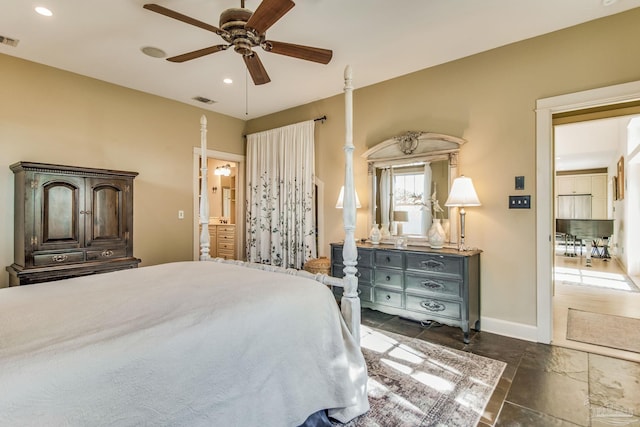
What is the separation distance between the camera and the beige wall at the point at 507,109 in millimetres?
2553

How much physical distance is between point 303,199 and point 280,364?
3.04 meters

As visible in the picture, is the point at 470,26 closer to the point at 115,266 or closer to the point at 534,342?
the point at 534,342

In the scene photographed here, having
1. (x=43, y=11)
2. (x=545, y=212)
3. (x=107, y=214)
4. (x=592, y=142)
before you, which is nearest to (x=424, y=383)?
(x=545, y=212)

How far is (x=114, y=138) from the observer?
370cm

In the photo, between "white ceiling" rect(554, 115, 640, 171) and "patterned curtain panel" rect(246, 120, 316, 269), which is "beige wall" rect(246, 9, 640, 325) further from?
"white ceiling" rect(554, 115, 640, 171)

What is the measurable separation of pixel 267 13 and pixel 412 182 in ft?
7.77

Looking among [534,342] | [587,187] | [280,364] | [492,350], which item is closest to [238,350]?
[280,364]

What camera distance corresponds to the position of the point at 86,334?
107 cm

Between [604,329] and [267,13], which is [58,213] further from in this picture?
[604,329]

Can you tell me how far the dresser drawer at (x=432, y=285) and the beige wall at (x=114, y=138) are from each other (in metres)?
3.03

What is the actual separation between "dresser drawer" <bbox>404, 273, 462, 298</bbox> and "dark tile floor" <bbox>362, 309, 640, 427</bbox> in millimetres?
422

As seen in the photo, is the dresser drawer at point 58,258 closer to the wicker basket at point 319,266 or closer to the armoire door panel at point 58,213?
the armoire door panel at point 58,213

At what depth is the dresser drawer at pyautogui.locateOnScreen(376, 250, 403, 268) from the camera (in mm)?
3154

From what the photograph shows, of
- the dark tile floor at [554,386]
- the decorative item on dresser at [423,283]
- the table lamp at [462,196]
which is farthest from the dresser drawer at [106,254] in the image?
the table lamp at [462,196]
